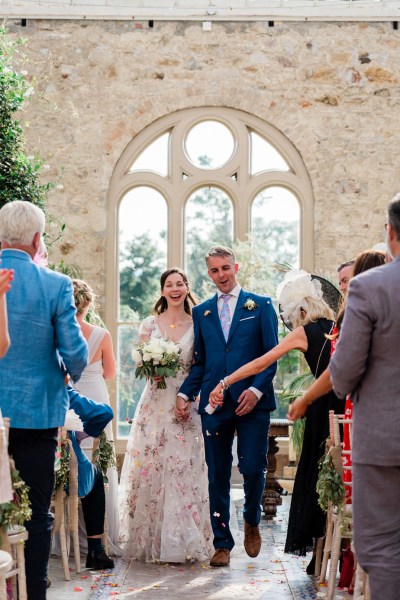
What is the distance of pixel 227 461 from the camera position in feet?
18.5

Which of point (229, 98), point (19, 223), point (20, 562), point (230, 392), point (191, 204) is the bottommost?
point (20, 562)

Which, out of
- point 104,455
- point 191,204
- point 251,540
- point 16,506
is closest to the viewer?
point 16,506

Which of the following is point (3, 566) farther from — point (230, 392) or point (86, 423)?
point (230, 392)

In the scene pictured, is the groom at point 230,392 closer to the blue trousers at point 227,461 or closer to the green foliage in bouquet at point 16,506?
the blue trousers at point 227,461

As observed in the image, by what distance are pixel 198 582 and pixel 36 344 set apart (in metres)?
2.14

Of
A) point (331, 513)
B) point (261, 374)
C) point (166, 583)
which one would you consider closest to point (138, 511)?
point (166, 583)

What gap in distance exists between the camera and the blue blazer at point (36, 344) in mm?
3600

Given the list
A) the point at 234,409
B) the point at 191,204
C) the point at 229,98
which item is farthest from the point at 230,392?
the point at 229,98

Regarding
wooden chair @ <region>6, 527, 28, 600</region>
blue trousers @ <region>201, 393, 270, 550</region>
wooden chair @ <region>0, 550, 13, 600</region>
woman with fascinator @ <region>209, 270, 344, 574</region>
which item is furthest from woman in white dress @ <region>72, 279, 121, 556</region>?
wooden chair @ <region>0, 550, 13, 600</region>

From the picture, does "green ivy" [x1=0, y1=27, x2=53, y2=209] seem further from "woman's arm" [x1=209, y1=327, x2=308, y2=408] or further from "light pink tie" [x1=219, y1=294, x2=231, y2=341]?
"woman's arm" [x1=209, y1=327, x2=308, y2=408]

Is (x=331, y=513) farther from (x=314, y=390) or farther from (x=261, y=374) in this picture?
(x=314, y=390)

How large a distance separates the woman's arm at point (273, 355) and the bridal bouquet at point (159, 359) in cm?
65

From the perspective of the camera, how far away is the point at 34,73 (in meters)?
10.4

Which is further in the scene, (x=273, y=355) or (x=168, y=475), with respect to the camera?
(x=168, y=475)
